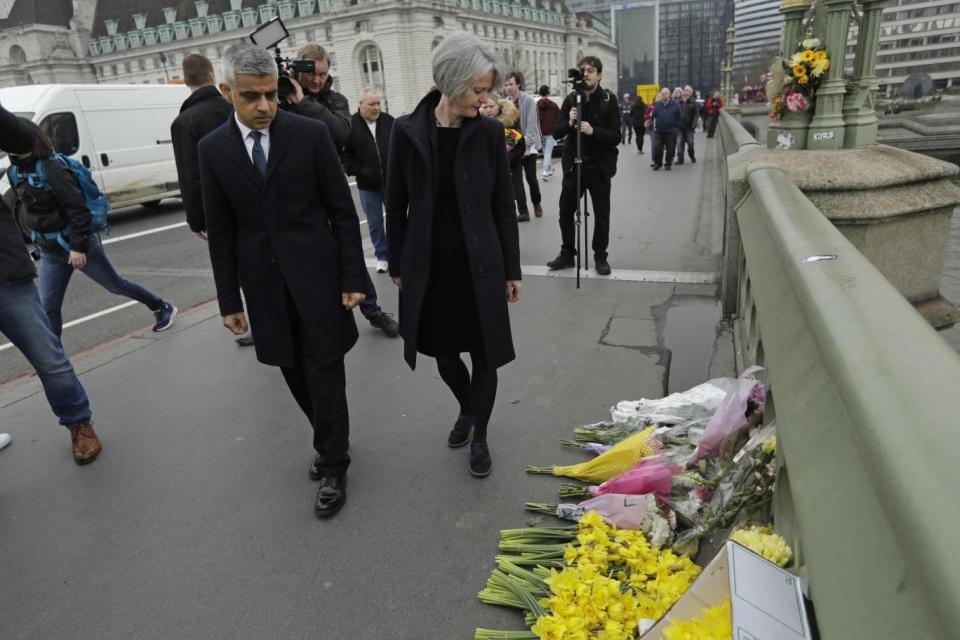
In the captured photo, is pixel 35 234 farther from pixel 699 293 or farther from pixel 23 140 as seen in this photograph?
pixel 699 293

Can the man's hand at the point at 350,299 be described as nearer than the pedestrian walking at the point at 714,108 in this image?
Yes

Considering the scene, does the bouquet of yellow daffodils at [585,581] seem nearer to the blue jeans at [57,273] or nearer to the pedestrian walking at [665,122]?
the blue jeans at [57,273]

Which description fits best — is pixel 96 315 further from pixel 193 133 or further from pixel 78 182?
pixel 193 133

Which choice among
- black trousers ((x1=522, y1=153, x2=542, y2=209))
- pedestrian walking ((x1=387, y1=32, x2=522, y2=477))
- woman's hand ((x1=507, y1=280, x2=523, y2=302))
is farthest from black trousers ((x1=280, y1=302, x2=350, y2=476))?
black trousers ((x1=522, y1=153, x2=542, y2=209))

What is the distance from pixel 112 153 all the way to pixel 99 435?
1083 centimetres

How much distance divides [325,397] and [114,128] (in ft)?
40.7

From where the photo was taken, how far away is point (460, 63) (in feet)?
8.55

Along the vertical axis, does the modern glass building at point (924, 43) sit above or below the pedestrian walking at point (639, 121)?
above

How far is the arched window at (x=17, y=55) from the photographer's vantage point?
3701 inches

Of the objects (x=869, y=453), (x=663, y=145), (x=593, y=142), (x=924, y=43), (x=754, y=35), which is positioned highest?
(x=754, y=35)

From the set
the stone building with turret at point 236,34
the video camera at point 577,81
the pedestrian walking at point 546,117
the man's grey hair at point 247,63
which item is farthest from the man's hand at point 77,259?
the stone building with turret at point 236,34

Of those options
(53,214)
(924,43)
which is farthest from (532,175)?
(924,43)

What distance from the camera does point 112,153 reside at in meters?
12.7

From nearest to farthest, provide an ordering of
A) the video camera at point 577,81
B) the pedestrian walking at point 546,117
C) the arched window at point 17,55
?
the video camera at point 577,81, the pedestrian walking at point 546,117, the arched window at point 17,55
